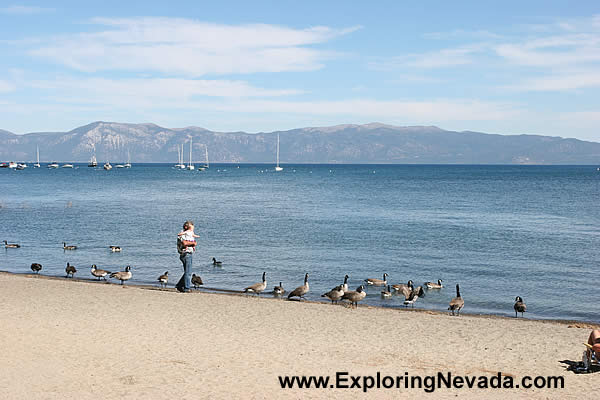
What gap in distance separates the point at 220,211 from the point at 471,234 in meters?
28.4

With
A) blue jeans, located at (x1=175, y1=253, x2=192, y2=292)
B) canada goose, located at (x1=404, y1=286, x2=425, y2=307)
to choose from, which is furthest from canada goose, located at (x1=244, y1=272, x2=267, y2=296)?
canada goose, located at (x1=404, y1=286, x2=425, y2=307)

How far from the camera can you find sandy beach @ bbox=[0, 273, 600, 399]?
38.8 ft

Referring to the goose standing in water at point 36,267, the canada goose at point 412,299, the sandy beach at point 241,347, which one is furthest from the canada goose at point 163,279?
the canada goose at point 412,299

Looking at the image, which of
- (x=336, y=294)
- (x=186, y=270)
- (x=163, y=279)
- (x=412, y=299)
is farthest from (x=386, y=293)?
(x=163, y=279)

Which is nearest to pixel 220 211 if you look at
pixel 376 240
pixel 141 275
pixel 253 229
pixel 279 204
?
pixel 279 204

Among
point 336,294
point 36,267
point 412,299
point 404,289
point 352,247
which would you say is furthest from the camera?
point 352,247

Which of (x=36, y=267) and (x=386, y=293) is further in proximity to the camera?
(x=36, y=267)

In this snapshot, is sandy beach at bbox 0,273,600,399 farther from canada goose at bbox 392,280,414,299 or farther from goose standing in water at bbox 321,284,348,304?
canada goose at bbox 392,280,414,299

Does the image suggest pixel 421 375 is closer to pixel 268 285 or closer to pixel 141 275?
pixel 268 285

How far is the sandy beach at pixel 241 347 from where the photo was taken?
466 inches

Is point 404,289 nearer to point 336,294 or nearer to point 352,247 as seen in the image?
point 336,294

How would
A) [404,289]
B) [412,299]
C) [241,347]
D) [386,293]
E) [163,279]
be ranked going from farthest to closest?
[163,279]
[386,293]
[404,289]
[412,299]
[241,347]

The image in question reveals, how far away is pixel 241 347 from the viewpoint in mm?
14609

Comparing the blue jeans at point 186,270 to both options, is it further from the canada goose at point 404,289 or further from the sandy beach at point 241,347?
the canada goose at point 404,289
